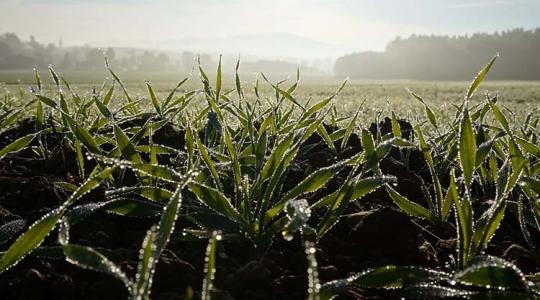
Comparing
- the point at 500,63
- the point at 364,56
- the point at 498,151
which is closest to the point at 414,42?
the point at 364,56

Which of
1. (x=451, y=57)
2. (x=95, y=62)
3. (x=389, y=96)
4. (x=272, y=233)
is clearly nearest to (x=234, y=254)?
(x=272, y=233)

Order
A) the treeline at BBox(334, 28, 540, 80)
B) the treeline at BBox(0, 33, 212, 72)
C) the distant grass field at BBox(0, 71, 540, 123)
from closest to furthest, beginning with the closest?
the distant grass field at BBox(0, 71, 540, 123)
the treeline at BBox(334, 28, 540, 80)
the treeline at BBox(0, 33, 212, 72)

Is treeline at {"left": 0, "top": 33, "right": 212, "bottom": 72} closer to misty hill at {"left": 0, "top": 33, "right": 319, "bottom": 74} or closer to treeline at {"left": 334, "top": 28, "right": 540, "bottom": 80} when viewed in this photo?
misty hill at {"left": 0, "top": 33, "right": 319, "bottom": 74}

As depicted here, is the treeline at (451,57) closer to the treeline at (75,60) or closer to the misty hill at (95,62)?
the misty hill at (95,62)

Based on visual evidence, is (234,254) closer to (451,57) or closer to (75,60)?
(451,57)

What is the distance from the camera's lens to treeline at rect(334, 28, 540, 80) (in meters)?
60.0

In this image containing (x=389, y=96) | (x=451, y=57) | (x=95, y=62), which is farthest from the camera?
(x=95, y=62)

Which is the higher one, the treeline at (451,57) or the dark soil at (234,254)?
the treeline at (451,57)

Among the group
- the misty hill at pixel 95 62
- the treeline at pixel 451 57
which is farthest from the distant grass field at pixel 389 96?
the misty hill at pixel 95 62

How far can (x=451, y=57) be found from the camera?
65.4 meters

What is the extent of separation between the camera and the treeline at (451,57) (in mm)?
60031

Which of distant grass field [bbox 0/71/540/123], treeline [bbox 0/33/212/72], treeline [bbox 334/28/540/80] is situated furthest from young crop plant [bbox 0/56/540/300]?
treeline [bbox 0/33/212/72]

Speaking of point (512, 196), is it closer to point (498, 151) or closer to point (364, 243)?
point (498, 151)

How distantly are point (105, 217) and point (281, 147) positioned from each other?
43 centimetres
